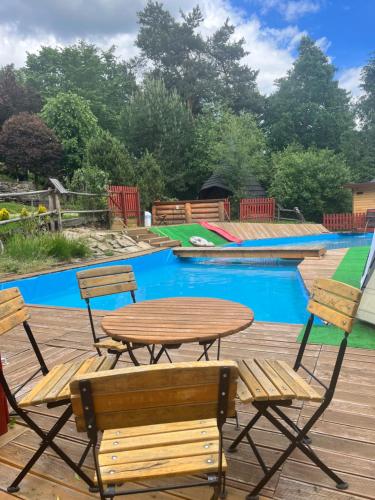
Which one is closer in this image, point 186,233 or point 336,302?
point 336,302

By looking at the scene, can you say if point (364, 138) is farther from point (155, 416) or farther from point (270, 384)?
point (155, 416)

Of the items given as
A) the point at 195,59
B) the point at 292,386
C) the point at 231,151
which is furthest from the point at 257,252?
the point at 195,59

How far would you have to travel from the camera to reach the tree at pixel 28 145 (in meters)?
17.4

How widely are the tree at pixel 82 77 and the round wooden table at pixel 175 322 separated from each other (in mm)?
27599

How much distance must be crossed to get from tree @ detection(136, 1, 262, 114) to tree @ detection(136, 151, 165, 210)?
14455mm

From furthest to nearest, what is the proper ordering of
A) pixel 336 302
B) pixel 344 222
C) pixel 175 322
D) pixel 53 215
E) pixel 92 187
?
pixel 344 222, pixel 92 187, pixel 53 215, pixel 175 322, pixel 336 302

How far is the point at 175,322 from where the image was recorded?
2.13 metres

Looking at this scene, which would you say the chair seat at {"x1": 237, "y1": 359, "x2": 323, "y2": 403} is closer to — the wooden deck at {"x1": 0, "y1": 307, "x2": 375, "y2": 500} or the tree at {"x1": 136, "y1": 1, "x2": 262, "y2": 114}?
the wooden deck at {"x1": 0, "y1": 307, "x2": 375, "y2": 500}

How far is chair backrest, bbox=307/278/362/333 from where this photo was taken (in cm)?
171

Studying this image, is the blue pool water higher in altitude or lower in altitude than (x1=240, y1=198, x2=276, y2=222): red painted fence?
lower

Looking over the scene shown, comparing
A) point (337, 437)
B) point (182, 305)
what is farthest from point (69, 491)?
point (337, 437)

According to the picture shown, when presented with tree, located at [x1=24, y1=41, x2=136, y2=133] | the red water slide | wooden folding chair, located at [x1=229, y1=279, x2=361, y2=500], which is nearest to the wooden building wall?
the red water slide

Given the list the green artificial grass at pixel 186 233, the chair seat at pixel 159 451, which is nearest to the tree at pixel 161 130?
the green artificial grass at pixel 186 233

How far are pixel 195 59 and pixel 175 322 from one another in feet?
108
